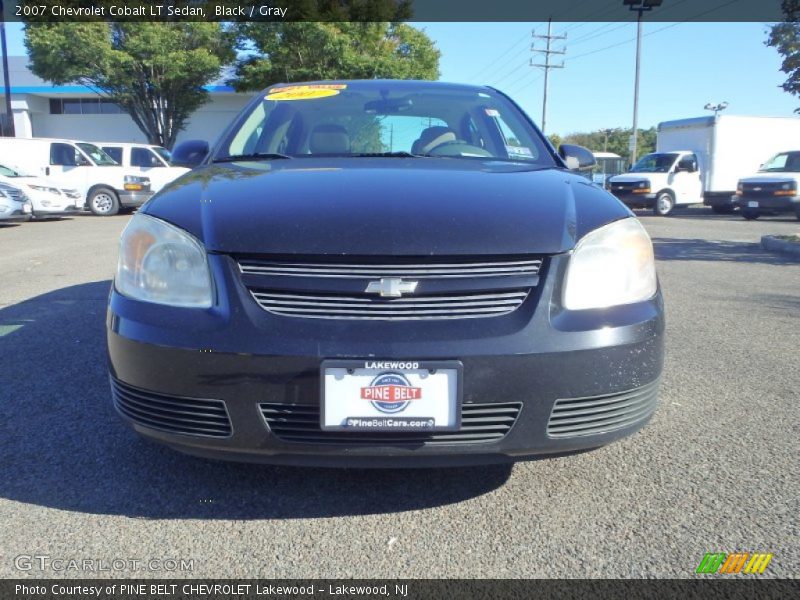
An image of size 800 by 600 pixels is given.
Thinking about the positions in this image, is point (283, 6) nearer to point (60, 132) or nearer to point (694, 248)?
point (60, 132)

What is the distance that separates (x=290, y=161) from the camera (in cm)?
285

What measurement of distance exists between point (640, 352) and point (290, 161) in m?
1.59

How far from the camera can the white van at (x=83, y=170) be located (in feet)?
52.4

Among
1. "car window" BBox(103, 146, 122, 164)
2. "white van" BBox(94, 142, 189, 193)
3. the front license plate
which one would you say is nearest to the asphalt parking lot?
the front license plate

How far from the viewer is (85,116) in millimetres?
32844

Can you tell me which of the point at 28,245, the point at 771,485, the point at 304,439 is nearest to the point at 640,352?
the point at 771,485

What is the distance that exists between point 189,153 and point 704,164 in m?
19.8

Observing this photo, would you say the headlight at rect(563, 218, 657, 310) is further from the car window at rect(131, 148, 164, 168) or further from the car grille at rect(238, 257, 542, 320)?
the car window at rect(131, 148, 164, 168)

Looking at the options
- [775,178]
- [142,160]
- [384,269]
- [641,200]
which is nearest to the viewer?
[384,269]

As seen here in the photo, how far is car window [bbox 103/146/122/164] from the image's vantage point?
56.5ft

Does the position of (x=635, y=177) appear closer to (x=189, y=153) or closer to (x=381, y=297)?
(x=189, y=153)

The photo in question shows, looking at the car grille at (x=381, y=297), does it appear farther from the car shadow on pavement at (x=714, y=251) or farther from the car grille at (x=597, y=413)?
the car shadow on pavement at (x=714, y=251)

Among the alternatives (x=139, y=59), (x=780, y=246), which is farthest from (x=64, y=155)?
(x=780, y=246)

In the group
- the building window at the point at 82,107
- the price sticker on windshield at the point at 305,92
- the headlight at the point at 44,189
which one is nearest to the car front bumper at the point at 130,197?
the headlight at the point at 44,189
